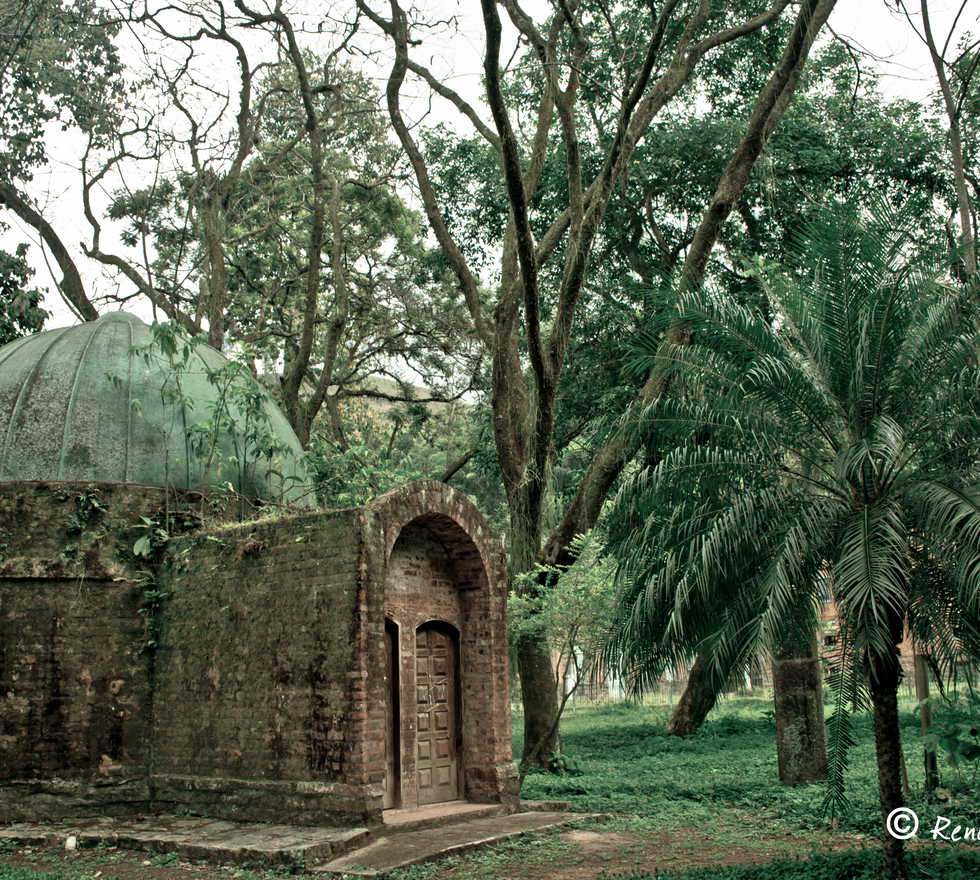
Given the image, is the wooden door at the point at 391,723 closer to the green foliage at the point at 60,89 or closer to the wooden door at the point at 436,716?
the wooden door at the point at 436,716

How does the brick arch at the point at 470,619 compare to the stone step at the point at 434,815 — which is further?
the brick arch at the point at 470,619

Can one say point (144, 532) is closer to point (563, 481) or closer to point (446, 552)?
point (446, 552)

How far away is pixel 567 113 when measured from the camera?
42.5ft

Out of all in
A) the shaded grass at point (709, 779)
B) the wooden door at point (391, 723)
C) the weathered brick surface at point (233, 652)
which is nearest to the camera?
the weathered brick surface at point (233, 652)

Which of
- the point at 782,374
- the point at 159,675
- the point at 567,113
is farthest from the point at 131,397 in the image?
the point at 782,374

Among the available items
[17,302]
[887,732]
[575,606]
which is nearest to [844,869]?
[887,732]

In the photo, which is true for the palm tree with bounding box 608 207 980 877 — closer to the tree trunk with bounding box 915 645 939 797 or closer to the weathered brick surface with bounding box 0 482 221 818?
the tree trunk with bounding box 915 645 939 797

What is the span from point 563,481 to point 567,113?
10012 mm

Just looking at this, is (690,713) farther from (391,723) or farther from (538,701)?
(391,723)

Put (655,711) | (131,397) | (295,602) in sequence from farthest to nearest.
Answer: (655,711), (131,397), (295,602)

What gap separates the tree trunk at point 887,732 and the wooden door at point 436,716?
17.2ft

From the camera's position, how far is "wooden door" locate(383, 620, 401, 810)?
423 inches

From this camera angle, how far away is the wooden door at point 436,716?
11.2m

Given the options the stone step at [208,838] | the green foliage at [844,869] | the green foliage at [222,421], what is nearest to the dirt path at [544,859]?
the stone step at [208,838]
